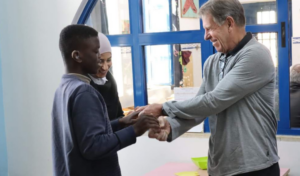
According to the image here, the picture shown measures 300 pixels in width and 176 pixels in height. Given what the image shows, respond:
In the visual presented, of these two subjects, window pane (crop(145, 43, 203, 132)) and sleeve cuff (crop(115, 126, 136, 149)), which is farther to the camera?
window pane (crop(145, 43, 203, 132))

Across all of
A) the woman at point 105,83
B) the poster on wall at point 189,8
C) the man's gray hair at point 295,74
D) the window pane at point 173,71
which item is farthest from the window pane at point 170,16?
the woman at point 105,83

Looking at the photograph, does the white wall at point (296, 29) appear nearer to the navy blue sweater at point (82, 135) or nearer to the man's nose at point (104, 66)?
the man's nose at point (104, 66)

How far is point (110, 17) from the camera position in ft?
13.4

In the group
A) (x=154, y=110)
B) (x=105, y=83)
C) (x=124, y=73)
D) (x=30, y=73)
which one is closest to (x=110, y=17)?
(x=124, y=73)

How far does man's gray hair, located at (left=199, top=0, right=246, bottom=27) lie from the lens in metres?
1.98

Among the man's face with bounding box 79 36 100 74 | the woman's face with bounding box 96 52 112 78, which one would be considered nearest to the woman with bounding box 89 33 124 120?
the woman's face with bounding box 96 52 112 78

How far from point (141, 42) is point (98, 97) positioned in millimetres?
2232

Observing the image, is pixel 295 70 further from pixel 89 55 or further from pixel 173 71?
pixel 89 55

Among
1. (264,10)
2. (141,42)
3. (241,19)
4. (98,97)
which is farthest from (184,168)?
(98,97)

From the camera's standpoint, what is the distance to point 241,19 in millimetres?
2000

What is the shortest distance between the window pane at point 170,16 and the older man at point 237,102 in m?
1.63

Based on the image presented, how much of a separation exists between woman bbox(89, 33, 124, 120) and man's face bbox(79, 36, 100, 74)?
554 mm

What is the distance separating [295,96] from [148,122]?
2.03 meters

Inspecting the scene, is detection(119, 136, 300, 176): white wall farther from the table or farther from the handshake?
the handshake
